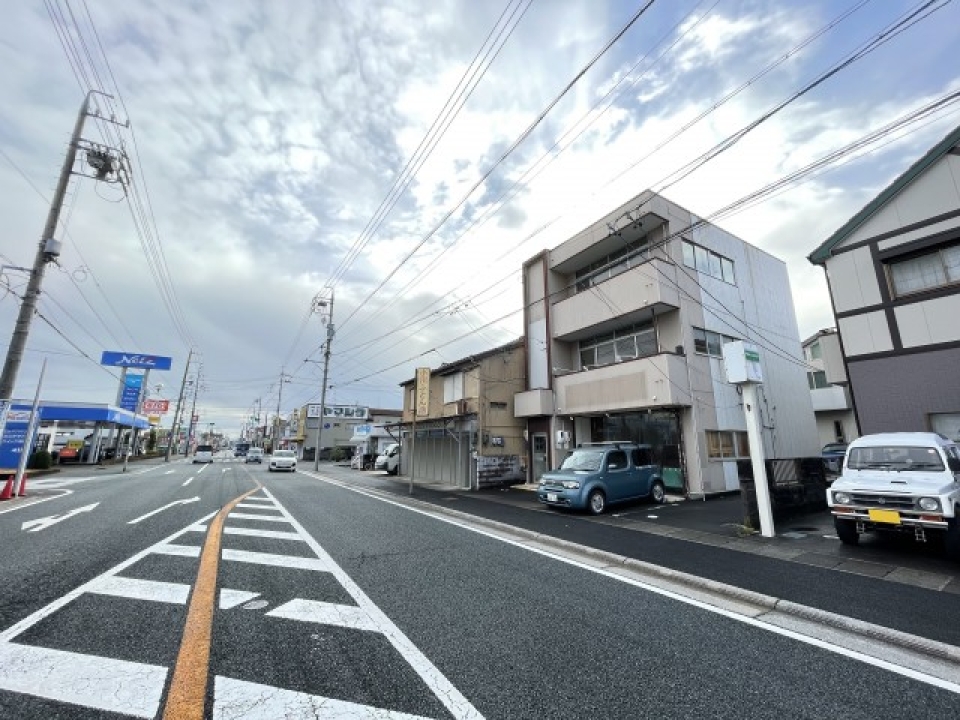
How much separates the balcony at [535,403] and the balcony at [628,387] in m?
0.54

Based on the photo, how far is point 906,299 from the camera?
38.0 ft

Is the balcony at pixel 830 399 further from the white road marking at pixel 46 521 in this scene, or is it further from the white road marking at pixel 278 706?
the white road marking at pixel 46 521

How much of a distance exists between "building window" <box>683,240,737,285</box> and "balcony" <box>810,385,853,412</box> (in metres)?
12.5

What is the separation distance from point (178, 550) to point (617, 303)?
16.1 m

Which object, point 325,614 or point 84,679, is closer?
point 84,679

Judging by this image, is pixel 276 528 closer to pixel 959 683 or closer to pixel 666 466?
pixel 959 683

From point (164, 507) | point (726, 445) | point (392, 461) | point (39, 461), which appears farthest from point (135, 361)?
point (726, 445)

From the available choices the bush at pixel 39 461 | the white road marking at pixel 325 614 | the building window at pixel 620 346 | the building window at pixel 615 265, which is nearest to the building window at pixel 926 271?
the building window at pixel 620 346

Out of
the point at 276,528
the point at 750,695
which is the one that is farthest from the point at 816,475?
the point at 276,528

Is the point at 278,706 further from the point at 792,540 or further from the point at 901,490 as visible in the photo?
the point at 792,540

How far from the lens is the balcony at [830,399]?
25766 mm

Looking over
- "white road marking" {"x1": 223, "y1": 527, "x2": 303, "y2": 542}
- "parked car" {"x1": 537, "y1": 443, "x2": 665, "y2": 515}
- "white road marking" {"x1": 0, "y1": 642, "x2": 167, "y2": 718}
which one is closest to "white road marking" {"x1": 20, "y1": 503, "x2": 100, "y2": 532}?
"white road marking" {"x1": 223, "y1": 527, "x2": 303, "y2": 542}

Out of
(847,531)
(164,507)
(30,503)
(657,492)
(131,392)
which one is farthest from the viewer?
(131,392)

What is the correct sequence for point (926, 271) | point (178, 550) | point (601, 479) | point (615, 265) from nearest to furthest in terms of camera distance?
point (178, 550)
point (926, 271)
point (601, 479)
point (615, 265)
